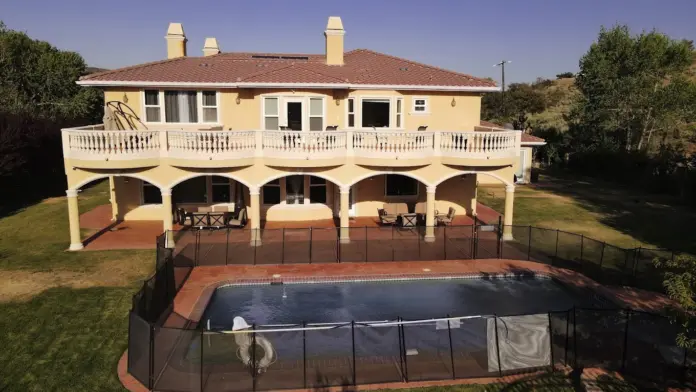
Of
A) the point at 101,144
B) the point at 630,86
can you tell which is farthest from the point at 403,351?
the point at 630,86

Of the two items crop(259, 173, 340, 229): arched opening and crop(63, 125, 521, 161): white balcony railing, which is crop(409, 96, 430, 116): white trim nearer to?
crop(63, 125, 521, 161): white balcony railing

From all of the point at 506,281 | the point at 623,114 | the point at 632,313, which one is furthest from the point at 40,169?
the point at 623,114

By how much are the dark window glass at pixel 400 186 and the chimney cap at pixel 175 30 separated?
14488mm

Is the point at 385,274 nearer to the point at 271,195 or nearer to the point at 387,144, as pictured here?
the point at 387,144

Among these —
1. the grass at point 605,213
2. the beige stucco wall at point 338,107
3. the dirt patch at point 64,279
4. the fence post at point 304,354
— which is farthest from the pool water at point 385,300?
the beige stucco wall at point 338,107

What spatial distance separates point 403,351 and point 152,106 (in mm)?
17820

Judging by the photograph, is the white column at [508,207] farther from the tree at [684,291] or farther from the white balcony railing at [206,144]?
the tree at [684,291]

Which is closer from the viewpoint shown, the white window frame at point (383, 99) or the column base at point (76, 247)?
the column base at point (76, 247)

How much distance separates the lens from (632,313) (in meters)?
11.6

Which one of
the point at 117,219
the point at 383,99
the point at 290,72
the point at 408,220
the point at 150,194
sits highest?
the point at 290,72

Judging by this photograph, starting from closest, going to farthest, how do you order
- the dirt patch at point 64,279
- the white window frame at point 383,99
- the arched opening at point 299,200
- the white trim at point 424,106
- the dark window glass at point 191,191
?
the dirt patch at point 64,279, the white window frame at point 383,99, the dark window glass at point 191,191, the white trim at point 424,106, the arched opening at point 299,200

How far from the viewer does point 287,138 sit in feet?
67.8

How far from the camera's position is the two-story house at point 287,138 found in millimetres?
20328

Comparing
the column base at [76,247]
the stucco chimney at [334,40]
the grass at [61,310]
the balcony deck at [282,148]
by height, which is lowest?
the grass at [61,310]
